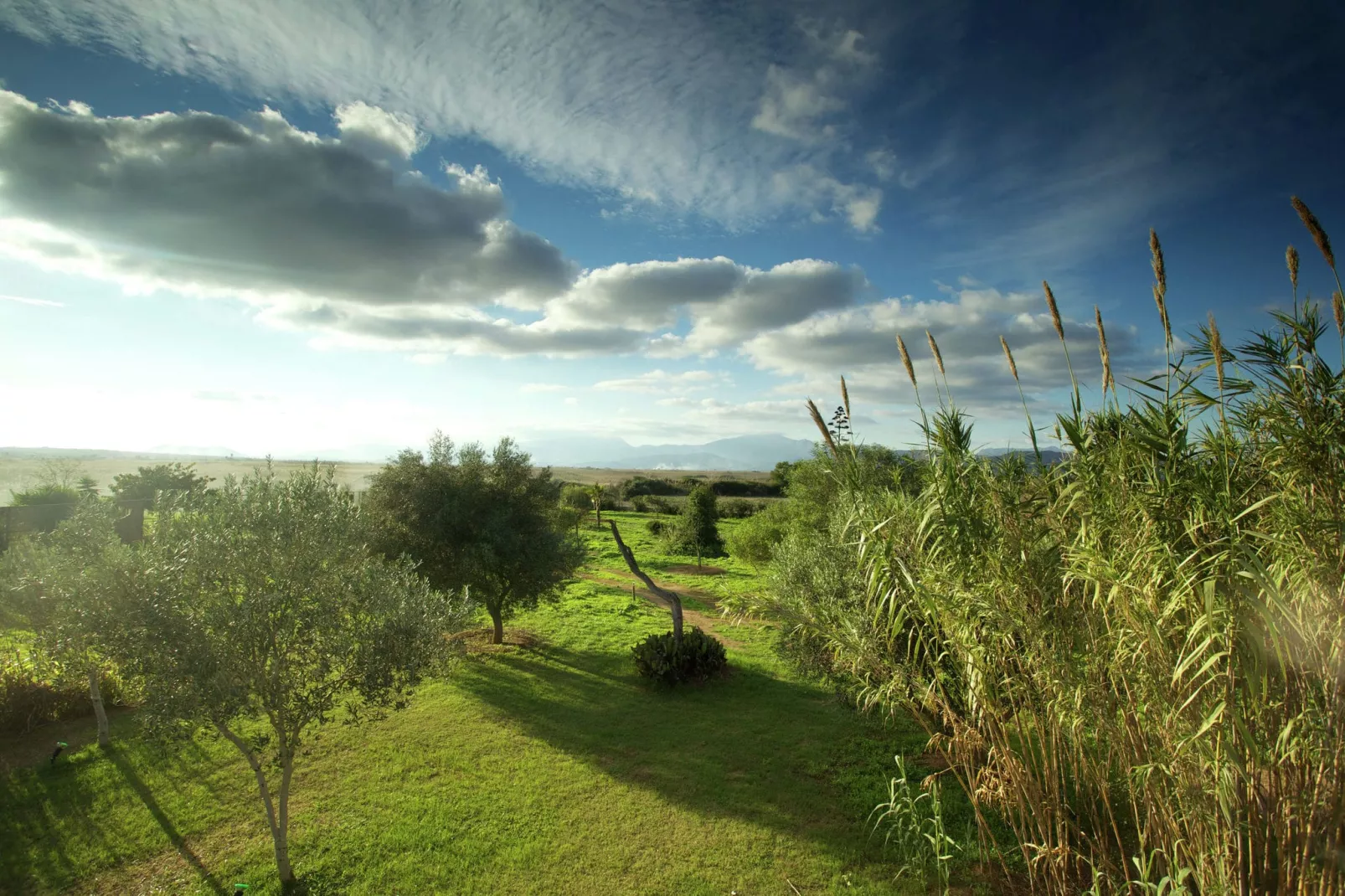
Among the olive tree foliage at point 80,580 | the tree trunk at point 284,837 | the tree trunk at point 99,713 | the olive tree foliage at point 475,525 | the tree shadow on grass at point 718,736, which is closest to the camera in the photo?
the olive tree foliage at point 80,580

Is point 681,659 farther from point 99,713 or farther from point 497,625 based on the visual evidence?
point 99,713

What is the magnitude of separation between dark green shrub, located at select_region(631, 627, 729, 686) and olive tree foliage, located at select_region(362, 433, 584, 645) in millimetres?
5421

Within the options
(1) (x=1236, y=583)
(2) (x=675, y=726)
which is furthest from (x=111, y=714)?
(1) (x=1236, y=583)

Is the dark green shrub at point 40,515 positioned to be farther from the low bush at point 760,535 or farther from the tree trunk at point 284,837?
the low bush at point 760,535

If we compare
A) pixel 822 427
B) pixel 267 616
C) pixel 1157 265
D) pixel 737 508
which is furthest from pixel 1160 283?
pixel 737 508

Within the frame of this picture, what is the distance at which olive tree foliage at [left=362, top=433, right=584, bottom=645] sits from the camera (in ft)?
65.9

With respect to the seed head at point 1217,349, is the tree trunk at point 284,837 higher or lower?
lower

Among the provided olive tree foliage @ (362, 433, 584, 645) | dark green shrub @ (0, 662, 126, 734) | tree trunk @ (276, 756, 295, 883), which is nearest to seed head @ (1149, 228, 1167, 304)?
tree trunk @ (276, 756, 295, 883)

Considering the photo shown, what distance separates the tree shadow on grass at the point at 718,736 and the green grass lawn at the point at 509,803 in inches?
2.4

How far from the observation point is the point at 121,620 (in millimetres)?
7766

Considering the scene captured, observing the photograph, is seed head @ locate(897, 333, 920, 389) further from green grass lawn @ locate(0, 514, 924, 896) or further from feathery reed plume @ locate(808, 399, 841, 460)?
green grass lawn @ locate(0, 514, 924, 896)

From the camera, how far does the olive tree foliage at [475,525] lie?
20078 mm

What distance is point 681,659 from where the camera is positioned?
17.7 metres

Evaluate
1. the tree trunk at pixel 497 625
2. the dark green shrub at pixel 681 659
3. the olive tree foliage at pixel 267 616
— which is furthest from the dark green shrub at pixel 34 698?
the dark green shrub at pixel 681 659
